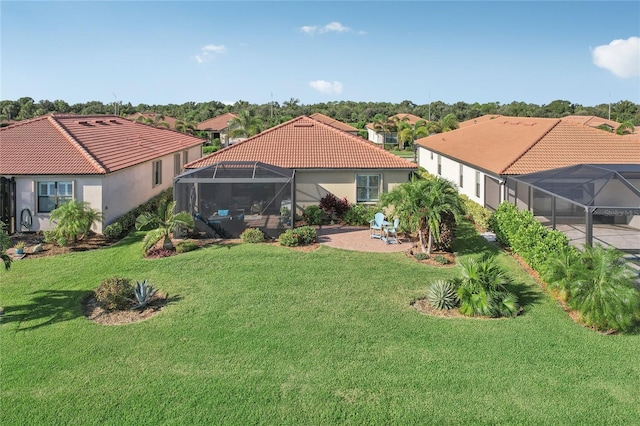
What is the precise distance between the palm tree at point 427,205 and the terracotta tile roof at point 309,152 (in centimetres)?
605

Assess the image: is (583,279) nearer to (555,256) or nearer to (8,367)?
(555,256)

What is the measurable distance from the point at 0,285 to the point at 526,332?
576 inches

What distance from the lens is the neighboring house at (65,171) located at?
21.0 metres

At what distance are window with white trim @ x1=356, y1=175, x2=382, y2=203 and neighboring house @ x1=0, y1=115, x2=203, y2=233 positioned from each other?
1104cm

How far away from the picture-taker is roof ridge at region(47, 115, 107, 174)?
2128 centimetres

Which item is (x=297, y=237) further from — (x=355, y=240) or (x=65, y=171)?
(x=65, y=171)

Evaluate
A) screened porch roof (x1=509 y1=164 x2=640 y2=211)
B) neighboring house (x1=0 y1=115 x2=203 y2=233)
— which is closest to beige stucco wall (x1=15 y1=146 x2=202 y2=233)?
neighboring house (x1=0 y1=115 x2=203 y2=233)

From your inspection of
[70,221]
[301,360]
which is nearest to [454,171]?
[70,221]

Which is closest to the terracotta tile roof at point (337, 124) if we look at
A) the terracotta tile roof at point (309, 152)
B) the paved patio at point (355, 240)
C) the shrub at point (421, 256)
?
the terracotta tile roof at point (309, 152)

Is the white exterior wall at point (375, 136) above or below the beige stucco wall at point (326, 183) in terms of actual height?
above

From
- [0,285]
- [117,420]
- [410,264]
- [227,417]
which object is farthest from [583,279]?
[0,285]

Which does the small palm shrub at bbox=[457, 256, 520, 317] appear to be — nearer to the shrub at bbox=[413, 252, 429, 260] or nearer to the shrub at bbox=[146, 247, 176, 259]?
the shrub at bbox=[413, 252, 429, 260]

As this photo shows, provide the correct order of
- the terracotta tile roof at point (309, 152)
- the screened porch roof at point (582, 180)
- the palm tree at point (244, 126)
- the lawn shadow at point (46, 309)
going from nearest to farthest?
the lawn shadow at point (46, 309), the screened porch roof at point (582, 180), the terracotta tile roof at point (309, 152), the palm tree at point (244, 126)

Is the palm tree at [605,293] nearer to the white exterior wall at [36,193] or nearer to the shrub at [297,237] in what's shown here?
the shrub at [297,237]
